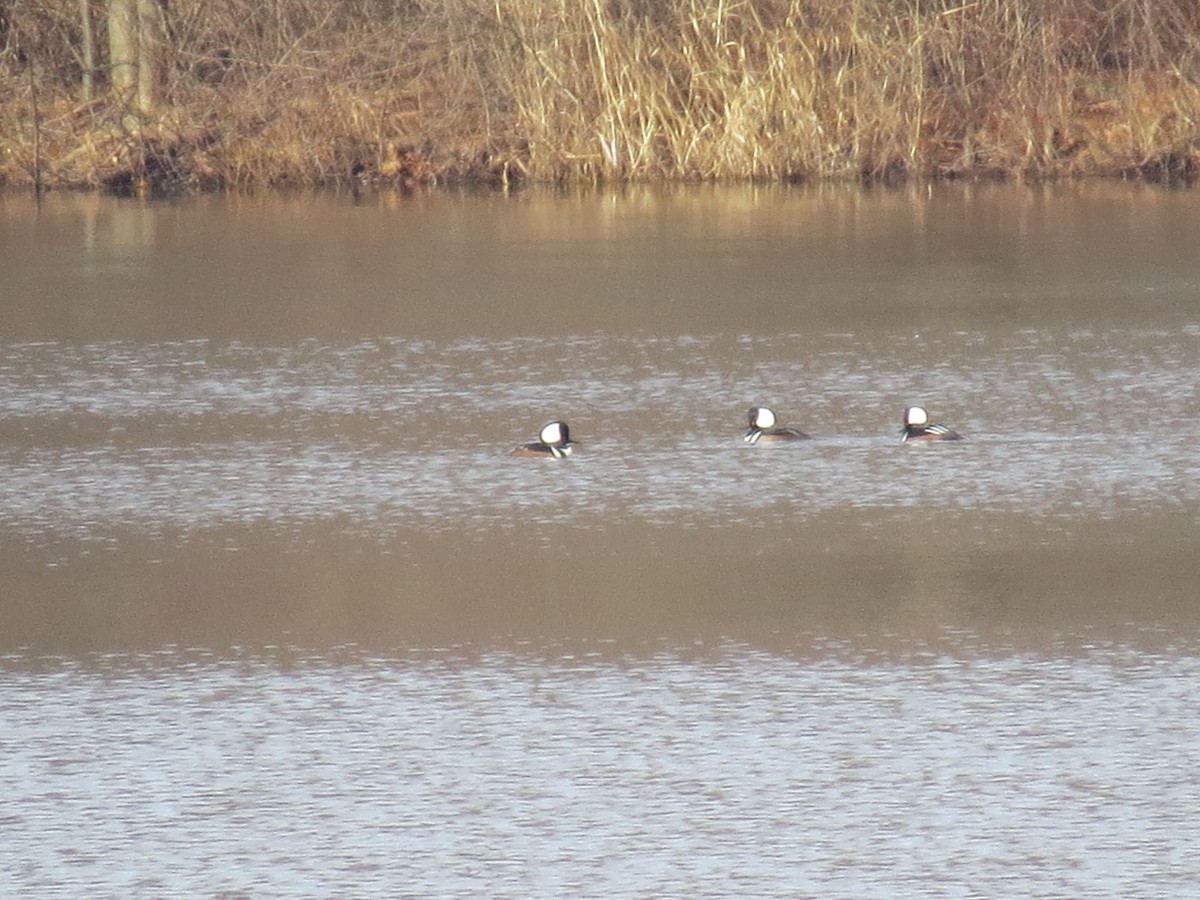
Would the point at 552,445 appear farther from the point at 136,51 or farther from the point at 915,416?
the point at 136,51

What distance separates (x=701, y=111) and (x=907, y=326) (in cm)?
945

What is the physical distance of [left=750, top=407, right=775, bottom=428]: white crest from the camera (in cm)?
948

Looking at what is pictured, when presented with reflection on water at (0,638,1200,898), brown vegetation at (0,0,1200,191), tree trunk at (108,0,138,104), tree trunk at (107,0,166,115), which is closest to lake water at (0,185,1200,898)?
reflection on water at (0,638,1200,898)

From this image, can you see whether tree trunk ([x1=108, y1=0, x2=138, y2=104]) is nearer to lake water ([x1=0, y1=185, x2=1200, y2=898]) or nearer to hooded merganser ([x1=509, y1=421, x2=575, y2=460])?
lake water ([x1=0, y1=185, x2=1200, y2=898])

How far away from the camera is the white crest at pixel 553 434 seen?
30.6 feet

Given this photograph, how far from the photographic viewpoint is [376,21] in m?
24.3

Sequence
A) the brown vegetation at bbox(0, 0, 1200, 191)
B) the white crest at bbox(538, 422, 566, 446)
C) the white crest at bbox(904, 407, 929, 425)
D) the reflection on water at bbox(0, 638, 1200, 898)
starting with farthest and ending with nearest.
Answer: the brown vegetation at bbox(0, 0, 1200, 191) → the white crest at bbox(904, 407, 929, 425) → the white crest at bbox(538, 422, 566, 446) → the reflection on water at bbox(0, 638, 1200, 898)

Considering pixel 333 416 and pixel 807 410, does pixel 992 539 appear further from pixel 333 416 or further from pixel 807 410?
pixel 333 416

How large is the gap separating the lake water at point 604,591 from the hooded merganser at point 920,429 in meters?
0.11

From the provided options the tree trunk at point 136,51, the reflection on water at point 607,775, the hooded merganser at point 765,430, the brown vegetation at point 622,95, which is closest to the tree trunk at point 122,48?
the tree trunk at point 136,51

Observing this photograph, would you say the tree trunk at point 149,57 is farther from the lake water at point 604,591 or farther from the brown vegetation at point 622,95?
the lake water at point 604,591

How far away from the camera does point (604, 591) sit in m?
7.26

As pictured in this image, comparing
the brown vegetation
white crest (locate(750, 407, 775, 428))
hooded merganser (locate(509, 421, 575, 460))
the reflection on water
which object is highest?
the brown vegetation

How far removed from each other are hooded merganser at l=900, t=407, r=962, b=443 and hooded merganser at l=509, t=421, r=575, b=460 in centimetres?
140
